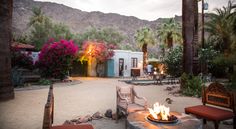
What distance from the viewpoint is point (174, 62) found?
23141mm

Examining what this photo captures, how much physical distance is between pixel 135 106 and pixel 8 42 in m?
7.54

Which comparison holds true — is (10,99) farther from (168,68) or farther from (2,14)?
(168,68)

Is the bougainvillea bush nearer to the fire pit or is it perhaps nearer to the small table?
the small table

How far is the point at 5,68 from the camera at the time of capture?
10.8 m

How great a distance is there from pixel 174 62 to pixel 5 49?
1648 centimetres

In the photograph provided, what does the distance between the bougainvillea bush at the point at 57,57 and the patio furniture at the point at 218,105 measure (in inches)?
586

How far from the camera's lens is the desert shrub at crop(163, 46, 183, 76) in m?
23.1

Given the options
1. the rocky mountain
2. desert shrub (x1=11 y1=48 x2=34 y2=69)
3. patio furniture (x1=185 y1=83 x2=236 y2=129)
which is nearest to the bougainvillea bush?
desert shrub (x1=11 y1=48 x2=34 y2=69)

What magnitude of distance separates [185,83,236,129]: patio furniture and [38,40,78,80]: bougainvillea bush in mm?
14887

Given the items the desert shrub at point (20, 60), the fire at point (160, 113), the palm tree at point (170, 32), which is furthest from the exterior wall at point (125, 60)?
the fire at point (160, 113)

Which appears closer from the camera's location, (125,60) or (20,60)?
(20,60)

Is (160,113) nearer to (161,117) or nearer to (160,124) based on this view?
(161,117)

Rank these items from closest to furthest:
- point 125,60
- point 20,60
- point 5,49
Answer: point 5,49 → point 20,60 → point 125,60

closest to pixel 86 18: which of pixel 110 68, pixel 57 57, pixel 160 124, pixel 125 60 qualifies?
pixel 125 60
